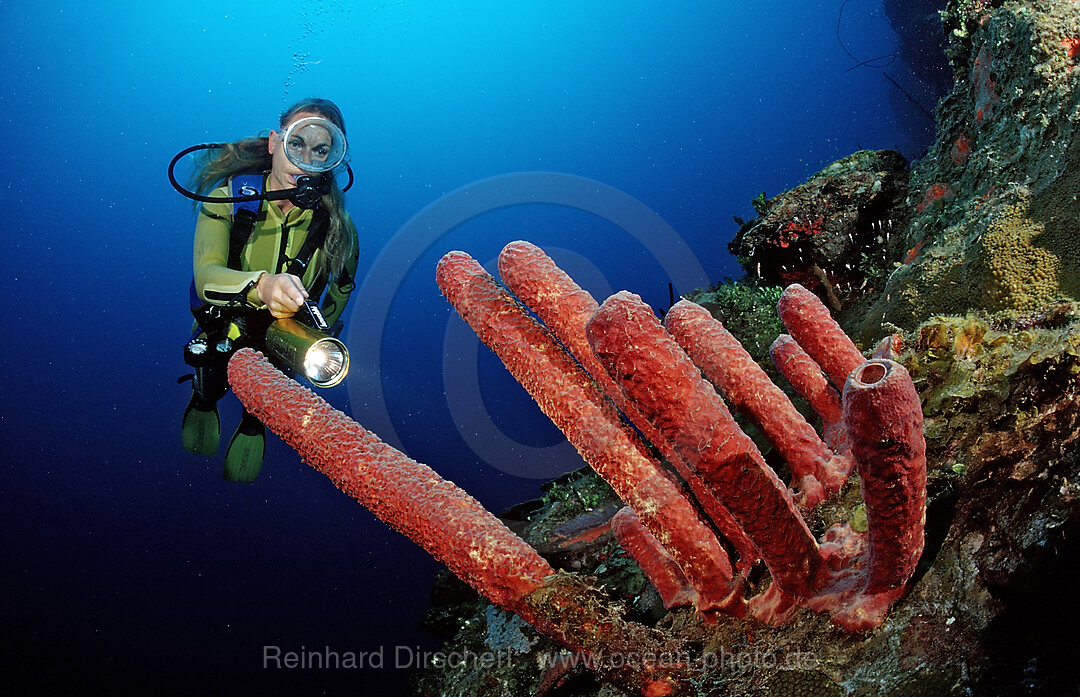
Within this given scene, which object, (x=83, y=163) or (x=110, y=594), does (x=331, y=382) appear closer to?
(x=110, y=594)

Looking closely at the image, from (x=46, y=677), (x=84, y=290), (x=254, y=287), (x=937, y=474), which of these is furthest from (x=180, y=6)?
(x=937, y=474)

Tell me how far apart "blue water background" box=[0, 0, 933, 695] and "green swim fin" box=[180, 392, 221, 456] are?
3.32m

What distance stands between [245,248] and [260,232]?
0.21 m

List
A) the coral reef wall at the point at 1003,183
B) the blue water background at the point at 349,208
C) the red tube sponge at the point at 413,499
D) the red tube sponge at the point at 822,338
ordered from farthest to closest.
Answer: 1. the blue water background at the point at 349,208
2. the coral reef wall at the point at 1003,183
3. the red tube sponge at the point at 822,338
4. the red tube sponge at the point at 413,499

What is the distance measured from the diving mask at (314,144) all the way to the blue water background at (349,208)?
11.5 ft

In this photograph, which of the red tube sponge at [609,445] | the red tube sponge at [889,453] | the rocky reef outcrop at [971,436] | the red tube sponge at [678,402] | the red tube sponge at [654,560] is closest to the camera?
the red tube sponge at [889,453]

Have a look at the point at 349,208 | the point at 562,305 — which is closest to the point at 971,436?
the point at 562,305

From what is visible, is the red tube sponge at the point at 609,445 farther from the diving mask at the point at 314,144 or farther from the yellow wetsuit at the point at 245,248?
the diving mask at the point at 314,144

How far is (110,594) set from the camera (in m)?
12.8

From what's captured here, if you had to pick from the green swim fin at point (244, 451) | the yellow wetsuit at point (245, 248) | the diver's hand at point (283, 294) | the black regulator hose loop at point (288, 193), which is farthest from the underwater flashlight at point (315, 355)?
the green swim fin at point (244, 451)

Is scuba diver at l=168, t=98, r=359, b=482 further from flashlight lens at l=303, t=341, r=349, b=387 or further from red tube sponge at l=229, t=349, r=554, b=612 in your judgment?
red tube sponge at l=229, t=349, r=554, b=612

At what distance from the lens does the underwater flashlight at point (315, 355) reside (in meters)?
3.34

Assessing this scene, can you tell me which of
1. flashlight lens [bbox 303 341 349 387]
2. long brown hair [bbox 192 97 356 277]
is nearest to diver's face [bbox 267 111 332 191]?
long brown hair [bbox 192 97 356 277]

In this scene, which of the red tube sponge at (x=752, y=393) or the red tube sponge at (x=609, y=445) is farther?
the red tube sponge at (x=752, y=393)
